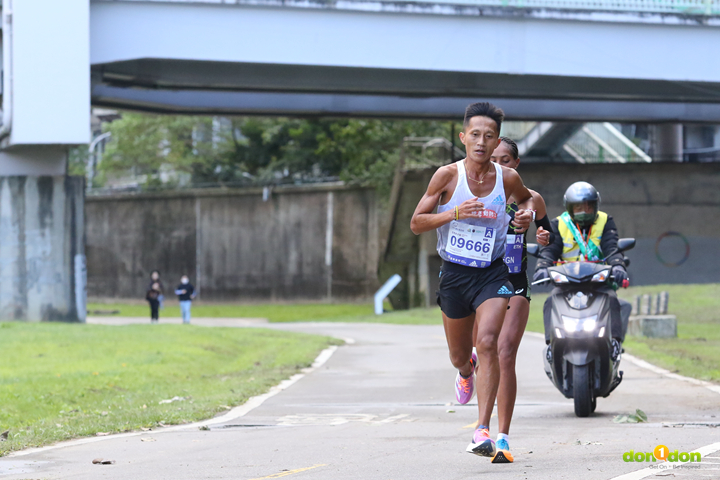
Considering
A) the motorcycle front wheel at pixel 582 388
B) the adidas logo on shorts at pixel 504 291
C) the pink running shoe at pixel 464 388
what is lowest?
the motorcycle front wheel at pixel 582 388

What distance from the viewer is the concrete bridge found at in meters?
22.0

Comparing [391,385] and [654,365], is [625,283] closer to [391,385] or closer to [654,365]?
[391,385]

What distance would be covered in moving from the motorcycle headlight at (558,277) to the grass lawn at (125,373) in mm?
3247

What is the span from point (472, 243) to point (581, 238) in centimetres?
321

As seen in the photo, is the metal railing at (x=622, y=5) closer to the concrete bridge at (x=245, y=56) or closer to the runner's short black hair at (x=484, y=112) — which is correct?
the concrete bridge at (x=245, y=56)

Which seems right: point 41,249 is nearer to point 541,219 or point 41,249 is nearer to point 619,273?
point 619,273

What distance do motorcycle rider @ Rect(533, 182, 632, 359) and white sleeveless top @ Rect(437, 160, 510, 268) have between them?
284 centimetres

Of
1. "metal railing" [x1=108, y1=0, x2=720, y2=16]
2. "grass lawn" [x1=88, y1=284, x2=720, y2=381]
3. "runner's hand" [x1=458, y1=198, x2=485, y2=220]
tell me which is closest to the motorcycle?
"runner's hand" [x1=458, y1=198, x2=485, y2=220]

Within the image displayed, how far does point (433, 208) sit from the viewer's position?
649 cm

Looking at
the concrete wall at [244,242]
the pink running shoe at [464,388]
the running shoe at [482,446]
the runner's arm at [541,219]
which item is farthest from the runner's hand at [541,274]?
the concrete wall at [244,242]

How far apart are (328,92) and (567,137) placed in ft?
55.2

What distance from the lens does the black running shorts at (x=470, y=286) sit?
650 centimetres

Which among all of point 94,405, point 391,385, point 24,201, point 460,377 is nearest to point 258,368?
point 391,385

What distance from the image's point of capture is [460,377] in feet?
23.9
